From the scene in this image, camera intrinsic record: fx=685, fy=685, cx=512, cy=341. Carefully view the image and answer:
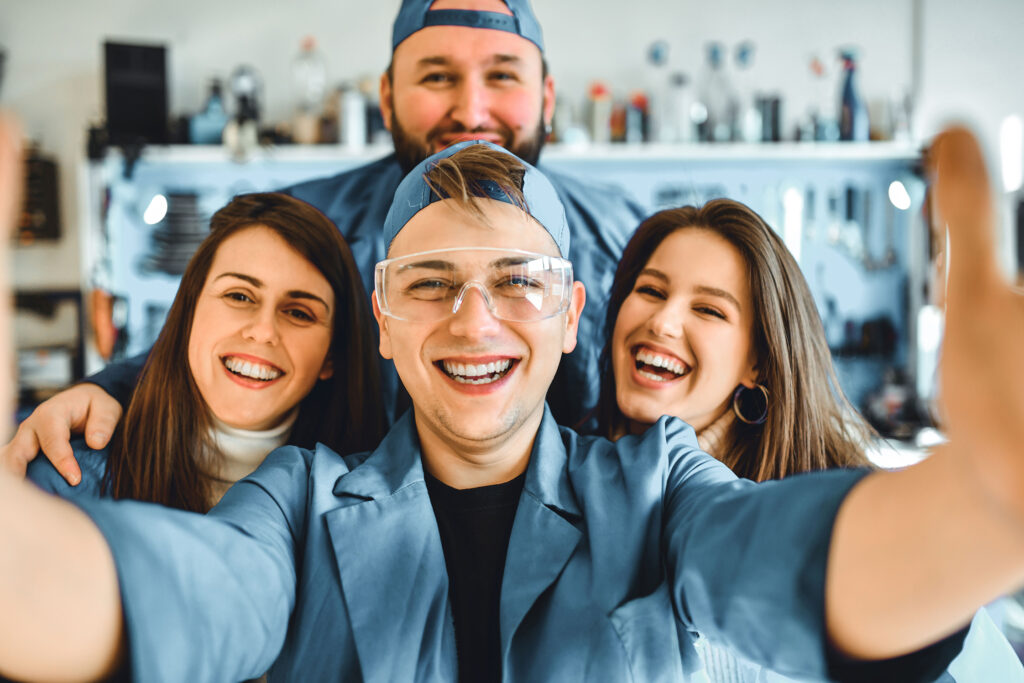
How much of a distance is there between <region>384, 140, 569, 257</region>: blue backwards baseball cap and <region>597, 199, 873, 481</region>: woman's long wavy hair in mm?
519

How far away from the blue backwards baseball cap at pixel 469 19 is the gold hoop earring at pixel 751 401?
1.43 meters

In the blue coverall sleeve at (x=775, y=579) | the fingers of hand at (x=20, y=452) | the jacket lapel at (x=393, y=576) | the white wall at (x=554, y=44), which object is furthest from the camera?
the white wall at (x=554, y=44)

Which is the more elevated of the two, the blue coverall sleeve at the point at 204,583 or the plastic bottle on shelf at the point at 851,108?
the plastic bottle on shelf at the point at 851,108

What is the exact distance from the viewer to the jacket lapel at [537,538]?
1257mm

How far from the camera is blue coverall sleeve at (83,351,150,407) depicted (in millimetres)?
1921

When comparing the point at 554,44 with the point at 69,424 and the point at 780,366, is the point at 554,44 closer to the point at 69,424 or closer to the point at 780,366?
the point at 780,366

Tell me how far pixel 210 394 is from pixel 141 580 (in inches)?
35.6

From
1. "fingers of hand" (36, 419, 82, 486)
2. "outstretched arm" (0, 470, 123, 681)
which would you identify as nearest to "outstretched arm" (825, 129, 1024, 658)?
"outstretched arm" (0, 470, 123, 681)

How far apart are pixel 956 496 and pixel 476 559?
886 mm

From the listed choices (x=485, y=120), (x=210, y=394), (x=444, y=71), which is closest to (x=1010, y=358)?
(x=210, y=394)

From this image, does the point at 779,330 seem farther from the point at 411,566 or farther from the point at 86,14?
the point at 86,14

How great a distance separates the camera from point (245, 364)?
1.73 metres

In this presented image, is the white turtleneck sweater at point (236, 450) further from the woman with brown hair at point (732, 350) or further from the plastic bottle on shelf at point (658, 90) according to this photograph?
the plastic bottle on shelf at point (658, 90)

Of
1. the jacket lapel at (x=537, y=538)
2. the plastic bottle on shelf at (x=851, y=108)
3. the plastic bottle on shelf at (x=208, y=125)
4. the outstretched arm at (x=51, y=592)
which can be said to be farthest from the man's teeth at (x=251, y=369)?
the plastic bottle on shelf at (x=851, y=108)
